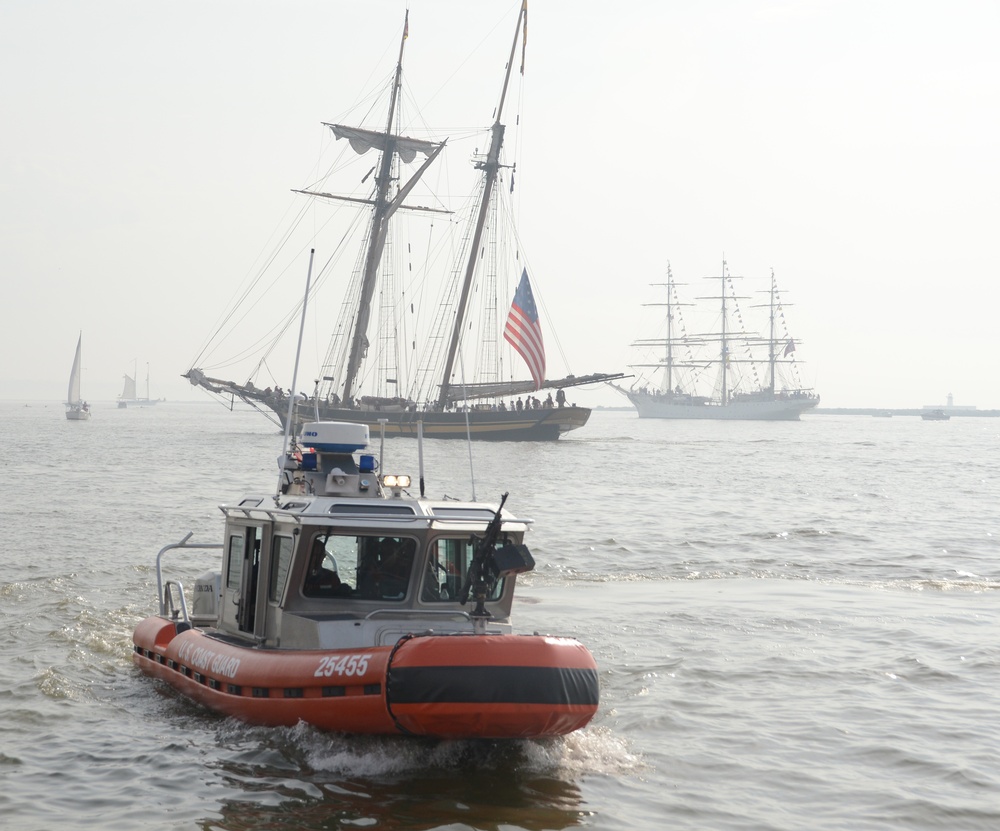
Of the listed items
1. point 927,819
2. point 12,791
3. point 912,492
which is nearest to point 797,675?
point 927,819

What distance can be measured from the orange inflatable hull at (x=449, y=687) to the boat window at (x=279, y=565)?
38.2 inches

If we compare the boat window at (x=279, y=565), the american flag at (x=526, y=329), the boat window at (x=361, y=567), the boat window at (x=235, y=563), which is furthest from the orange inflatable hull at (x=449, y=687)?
the american flag at (x=526, y=329)

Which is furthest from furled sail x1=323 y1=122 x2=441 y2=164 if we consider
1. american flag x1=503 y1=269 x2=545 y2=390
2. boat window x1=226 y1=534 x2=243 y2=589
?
boat window x1=226 y1=534 x2=243 y2=589

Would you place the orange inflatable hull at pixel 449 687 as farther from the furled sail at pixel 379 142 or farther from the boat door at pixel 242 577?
the furled sail at pixel 379 142

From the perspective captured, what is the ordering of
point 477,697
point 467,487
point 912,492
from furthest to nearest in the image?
1. point 912,492
2. point 467,487
3. point 477,697

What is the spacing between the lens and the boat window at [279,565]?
11.8 meters

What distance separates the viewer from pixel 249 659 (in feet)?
38.5

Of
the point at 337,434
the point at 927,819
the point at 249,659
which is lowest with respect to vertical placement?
the point at 927,819

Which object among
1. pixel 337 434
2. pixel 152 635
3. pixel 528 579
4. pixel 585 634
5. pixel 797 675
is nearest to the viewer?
pixel 337 434

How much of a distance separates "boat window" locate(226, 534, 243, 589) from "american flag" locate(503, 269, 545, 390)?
59470 mm

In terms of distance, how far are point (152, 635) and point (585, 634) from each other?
22.1ft

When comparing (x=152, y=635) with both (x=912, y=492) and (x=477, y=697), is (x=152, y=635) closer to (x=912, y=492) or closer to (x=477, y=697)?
(x=477, y=697)

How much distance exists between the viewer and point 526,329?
73.0 metres

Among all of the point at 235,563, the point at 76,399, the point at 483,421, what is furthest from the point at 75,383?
the point at 235,563
